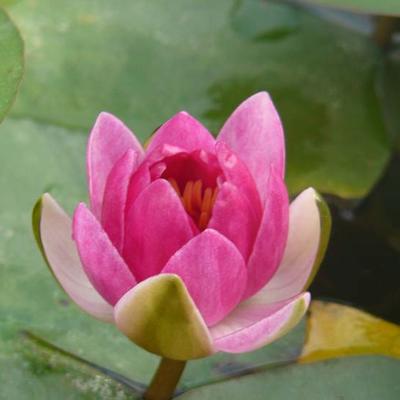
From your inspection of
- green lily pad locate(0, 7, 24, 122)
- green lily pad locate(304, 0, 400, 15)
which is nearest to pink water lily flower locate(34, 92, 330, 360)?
green lily pad locate(0, 7, 24, 122)

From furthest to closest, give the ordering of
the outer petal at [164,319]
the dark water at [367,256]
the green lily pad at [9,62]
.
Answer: the dark water at [367,256] < the green lily pad at [9,62] < the outer petal at [164,319]

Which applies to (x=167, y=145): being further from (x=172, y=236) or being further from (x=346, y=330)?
(x=346, y=330)

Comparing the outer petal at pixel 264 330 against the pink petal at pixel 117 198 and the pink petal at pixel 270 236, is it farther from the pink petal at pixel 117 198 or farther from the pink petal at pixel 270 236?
the pink petal at pixel 117 198

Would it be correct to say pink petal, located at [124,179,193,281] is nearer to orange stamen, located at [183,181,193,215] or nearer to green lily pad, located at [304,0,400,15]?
orange stamen, located at [183,181,193,215]

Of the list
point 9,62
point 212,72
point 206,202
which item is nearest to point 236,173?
point 206,202

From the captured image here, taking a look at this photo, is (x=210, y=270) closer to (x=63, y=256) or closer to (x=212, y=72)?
(x=63, y=256)

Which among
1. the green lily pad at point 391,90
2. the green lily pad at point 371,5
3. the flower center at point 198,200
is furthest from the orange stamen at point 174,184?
the green lily pad at point 391,90
